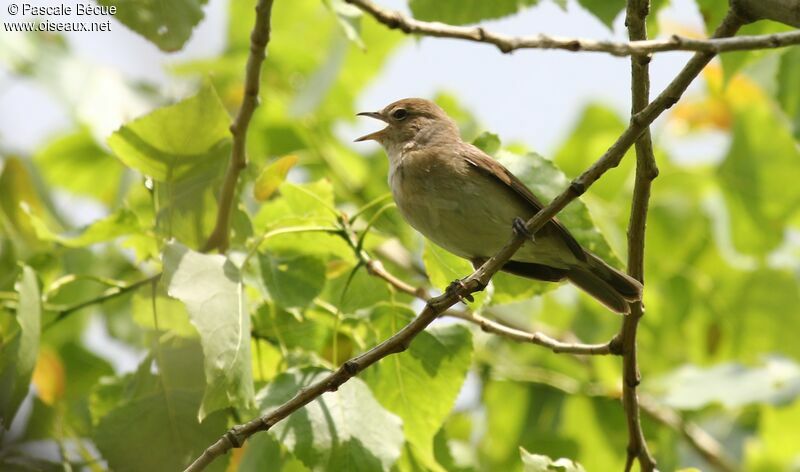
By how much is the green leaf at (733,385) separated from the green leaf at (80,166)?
3.59 m

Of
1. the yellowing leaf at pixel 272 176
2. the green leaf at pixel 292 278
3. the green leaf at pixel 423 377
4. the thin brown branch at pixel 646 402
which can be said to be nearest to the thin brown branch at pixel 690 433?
the thin brown branch at pixel 646 402

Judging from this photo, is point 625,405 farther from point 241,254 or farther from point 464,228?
point 241,254

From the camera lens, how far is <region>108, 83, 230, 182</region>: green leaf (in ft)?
11.6

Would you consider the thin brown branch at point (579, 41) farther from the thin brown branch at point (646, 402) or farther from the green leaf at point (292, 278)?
the thin brown branch at point (646, 402)

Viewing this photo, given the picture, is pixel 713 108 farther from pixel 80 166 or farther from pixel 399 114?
pixel 80 166

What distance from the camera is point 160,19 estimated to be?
3443mm

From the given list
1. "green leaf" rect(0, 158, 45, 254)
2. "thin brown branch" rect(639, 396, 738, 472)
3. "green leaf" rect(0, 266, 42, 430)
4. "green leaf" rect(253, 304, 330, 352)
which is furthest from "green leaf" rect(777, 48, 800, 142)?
"green leaf" rect(0, 158, 45, 254)

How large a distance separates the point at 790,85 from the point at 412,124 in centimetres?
181

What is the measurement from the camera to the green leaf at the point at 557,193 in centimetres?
371

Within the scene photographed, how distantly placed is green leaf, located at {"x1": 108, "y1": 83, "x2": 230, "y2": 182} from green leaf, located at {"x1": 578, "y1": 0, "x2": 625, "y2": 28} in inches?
54.3

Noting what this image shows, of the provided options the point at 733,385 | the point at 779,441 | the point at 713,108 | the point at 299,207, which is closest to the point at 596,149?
the point at 713,108

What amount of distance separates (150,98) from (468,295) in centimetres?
305

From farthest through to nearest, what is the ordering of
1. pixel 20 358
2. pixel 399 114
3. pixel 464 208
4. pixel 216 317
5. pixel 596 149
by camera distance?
pixel 596 149, pixel 399 114, pixel 464 208, pixel 20 358, pixel 216 317

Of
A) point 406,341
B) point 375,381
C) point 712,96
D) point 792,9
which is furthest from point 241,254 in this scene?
point 712,96
